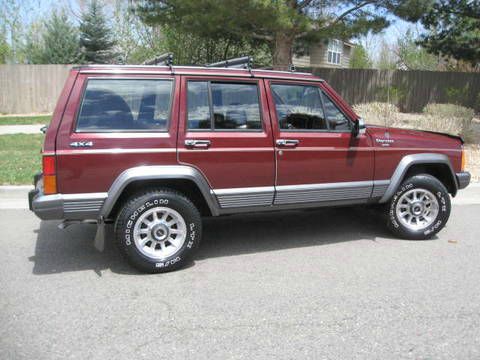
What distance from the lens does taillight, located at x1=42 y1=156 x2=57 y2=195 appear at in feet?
13.1

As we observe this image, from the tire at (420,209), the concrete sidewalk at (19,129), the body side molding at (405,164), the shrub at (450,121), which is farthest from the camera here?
the concrete sidewalk at (19,129)

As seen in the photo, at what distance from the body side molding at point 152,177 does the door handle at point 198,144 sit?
21cm

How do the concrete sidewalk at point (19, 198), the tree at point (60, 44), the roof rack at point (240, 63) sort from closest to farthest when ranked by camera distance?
the roof rack at point (240, 63) < the concrete sidewalk at point (19, 198) < the tree at point (60, 44)

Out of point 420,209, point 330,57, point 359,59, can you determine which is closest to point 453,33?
point 359,59

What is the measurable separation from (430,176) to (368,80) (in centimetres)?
1787

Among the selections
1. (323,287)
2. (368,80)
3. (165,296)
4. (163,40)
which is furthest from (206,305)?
(163,40)

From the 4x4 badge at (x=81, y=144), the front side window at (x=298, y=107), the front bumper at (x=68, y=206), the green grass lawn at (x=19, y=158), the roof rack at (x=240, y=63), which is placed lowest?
the green grass lawn at (x=19, y=158)

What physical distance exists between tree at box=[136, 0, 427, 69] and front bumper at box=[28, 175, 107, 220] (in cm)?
941

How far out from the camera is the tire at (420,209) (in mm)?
5371

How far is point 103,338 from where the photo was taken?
10.6 feet

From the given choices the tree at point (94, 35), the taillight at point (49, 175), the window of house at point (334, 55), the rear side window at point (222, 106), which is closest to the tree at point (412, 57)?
the window of house at point (334, 55)

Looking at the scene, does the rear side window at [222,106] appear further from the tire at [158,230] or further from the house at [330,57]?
the house at [330,57]

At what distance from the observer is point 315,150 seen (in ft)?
16.0

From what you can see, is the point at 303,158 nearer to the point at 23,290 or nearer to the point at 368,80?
the point at 23,290
